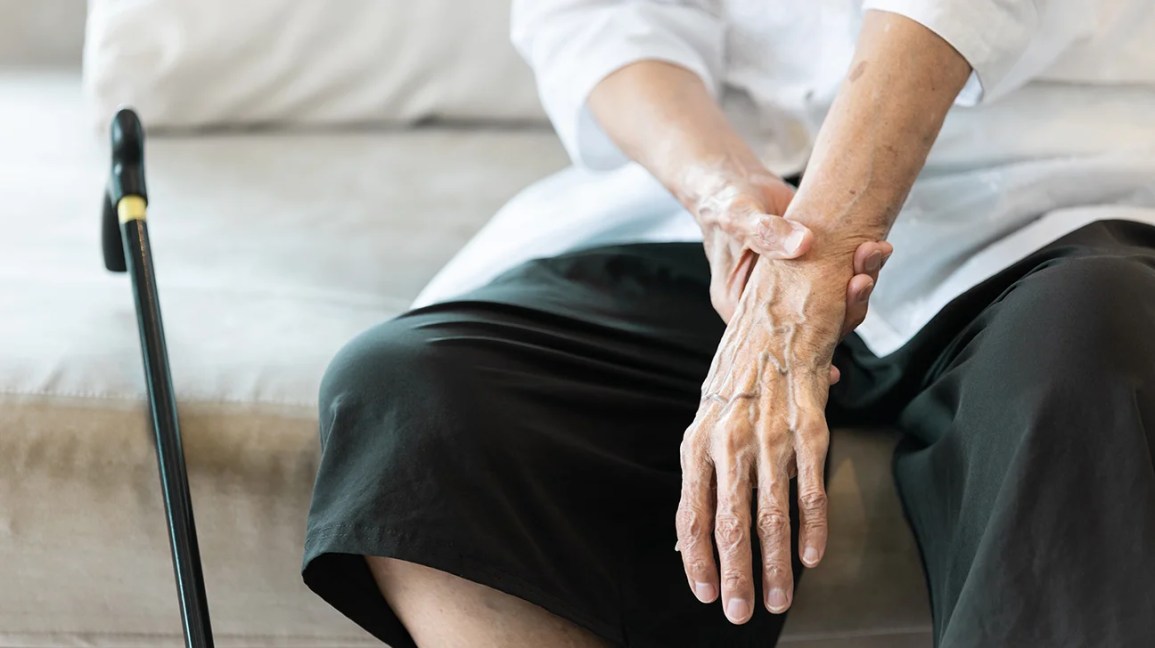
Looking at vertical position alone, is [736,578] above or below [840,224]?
below

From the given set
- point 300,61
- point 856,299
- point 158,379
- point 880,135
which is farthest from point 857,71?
point 300,61

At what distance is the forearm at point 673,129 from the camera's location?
900mm

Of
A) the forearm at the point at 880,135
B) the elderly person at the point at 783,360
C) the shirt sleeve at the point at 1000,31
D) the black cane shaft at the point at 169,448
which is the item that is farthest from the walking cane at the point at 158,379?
the shirt sleeve at the point at 1000,31

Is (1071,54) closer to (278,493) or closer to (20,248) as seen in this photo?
(278,493)

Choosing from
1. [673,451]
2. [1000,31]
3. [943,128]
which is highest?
[1000,31]

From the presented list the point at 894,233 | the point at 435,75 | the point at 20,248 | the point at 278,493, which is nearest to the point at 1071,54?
the point at 894,233

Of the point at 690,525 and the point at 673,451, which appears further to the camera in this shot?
the point at 673,451

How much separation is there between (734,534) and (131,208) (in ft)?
1.78

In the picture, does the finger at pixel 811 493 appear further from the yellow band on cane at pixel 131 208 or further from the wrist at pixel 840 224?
the yellow band on cane at pixel 131 208

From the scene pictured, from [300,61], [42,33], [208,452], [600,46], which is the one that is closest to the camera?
[208,452]

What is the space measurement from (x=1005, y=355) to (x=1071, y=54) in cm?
32

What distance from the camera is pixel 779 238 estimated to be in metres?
0.77

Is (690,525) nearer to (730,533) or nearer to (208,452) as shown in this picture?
(730,533)

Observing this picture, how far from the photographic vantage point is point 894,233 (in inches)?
36.7
